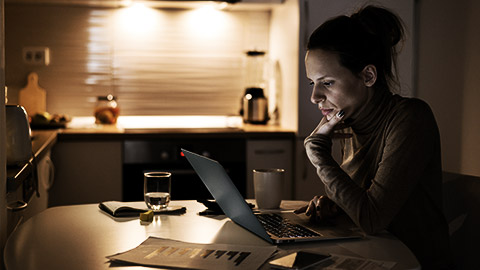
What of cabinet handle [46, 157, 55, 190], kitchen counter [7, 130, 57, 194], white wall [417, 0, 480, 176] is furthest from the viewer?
cabinet handle [46, 157, 55, 190]

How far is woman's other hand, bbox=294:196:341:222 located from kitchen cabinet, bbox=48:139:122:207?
2.05 meters

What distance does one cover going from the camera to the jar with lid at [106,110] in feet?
12.6

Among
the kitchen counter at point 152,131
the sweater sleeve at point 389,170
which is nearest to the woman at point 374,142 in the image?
the sweater sleeve at point 389,170

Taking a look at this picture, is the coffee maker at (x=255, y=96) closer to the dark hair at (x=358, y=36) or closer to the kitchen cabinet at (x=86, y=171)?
the kitchen cabinet at (x=86, y=171)

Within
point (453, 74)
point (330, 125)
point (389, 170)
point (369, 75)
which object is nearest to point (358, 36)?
point (369, 75)

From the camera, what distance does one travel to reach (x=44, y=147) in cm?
265

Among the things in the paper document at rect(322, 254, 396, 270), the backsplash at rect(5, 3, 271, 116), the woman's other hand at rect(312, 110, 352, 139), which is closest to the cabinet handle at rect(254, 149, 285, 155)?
the backsplash at rect(5, 3, 271, 116)

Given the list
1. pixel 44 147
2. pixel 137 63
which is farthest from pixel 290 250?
pixel 137 63

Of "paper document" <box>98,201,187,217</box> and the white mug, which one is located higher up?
the white mug

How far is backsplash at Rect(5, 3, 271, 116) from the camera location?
3.91 m

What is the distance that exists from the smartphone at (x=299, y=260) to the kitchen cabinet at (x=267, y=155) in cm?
239

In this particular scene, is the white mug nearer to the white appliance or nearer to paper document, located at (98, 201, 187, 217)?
paper document, located at (98, 201, 187, 217)

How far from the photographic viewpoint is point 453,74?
3.24 metres

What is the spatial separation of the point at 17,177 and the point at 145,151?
72.7 inches
